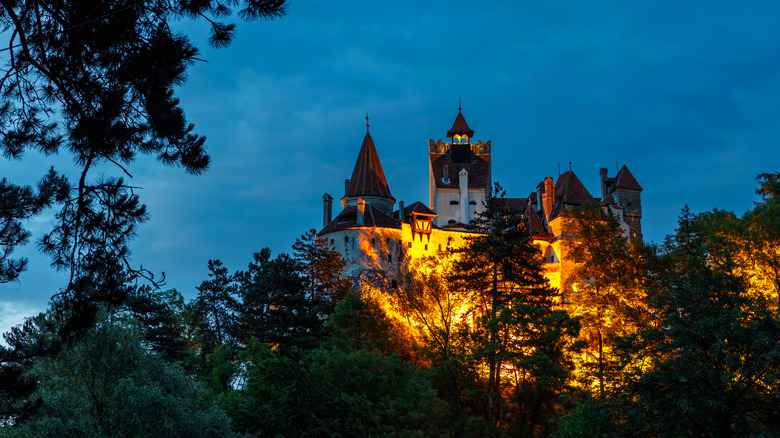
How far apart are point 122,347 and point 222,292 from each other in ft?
132

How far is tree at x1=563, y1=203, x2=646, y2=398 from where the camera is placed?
37.0 metres

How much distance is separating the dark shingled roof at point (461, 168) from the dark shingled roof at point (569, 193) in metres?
7.32

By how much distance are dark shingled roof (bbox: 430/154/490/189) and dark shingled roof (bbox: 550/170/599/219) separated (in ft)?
24.0

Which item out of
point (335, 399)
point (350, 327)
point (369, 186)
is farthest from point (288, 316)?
point (369, 186)

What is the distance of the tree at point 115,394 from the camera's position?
838 inches

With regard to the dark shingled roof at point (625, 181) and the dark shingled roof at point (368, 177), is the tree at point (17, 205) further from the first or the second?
the dark shingled roof at point (625, 181)

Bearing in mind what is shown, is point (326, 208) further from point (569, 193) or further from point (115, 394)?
point (115, 394)

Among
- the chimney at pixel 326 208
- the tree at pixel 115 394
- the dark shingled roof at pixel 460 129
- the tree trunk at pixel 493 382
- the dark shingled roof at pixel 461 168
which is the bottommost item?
the tree at pixel 115 394

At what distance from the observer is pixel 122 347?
24.7m

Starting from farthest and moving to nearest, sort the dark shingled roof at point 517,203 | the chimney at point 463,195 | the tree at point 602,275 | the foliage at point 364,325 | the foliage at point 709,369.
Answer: the dark shingled roof at point 517,203 → the chimney at point 463,195 → the foliage at point 364,325 → the tree at point 602,275 → the foliage at point 709,369

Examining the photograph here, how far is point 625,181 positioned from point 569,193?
39.3 feet

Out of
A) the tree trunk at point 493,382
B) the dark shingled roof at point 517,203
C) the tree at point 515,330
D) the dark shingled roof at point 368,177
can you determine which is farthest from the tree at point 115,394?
the dark shingled roof at point 517,203

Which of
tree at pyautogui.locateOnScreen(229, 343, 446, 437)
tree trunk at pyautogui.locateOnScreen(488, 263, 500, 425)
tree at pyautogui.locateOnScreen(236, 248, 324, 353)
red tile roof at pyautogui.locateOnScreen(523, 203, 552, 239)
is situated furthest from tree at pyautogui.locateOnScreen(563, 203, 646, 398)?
red tile roof at pyautogui.locateOnScreen(523, 203, 552, 239)

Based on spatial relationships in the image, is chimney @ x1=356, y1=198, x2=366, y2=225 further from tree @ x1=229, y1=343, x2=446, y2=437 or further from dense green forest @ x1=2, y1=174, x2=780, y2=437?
tree @ x1=229, y1=343, x2=446, y2=437
